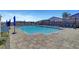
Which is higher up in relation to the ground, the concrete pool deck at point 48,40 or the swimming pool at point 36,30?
the swimming pool at point 36,30

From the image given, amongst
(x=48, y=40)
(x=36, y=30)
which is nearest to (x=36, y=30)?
(x=36, y=30)

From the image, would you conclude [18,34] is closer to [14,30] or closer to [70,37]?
[14,30]

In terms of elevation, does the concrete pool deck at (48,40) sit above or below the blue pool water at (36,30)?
below

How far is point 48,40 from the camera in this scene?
2.83 meters

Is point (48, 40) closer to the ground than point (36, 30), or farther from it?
closer to the ground

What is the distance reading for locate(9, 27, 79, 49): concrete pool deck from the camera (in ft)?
9.27

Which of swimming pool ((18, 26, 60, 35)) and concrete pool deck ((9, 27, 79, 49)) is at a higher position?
swimming pool ((18, 26, 60, 35))

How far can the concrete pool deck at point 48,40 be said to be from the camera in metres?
2.82

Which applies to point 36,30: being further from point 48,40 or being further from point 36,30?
point 48,40

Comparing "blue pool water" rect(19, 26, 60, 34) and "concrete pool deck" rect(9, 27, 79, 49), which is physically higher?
"blue pool water" rect(19, 26, 60, 34)

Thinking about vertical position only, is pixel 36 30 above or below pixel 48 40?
above

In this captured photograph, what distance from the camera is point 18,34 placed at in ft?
9.34
